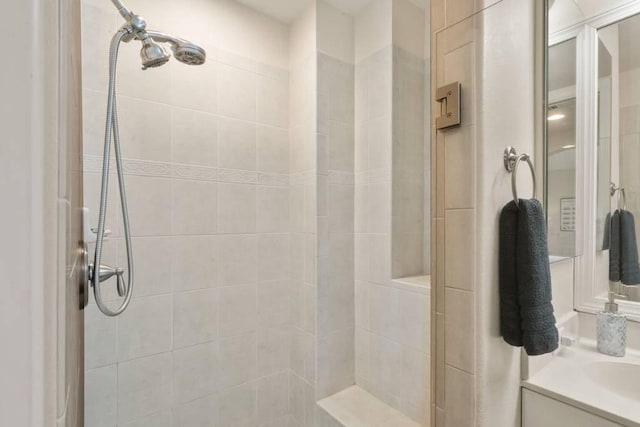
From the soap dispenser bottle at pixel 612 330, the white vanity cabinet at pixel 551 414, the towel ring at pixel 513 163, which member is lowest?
the white vanity cabinet at pixel 551 414

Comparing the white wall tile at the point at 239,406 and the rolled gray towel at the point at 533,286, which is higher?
the rolled gray towel at the point at 533,286

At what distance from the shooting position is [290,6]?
5.28ft

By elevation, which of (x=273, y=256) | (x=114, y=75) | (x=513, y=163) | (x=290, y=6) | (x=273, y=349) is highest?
(x=290, y=6)

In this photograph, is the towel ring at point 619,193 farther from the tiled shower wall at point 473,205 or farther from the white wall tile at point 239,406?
the white wall tile at point 239,406

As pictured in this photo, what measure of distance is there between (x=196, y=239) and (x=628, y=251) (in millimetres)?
1689

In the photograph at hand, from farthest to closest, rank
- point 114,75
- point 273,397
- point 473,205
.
Answer: point 273,397
point 114,75
point 473,205

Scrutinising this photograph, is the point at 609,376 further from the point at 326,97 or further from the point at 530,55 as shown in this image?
the point at 326,97

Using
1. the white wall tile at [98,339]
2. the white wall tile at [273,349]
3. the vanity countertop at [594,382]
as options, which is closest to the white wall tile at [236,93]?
the white wall tile at [98,339]

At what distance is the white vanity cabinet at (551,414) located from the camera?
0.86m

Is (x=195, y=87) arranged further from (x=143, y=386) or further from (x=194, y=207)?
(x=143, y=386)

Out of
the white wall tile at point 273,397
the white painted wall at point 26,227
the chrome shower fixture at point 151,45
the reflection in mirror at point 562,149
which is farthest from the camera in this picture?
the white wall tile at point 273,397

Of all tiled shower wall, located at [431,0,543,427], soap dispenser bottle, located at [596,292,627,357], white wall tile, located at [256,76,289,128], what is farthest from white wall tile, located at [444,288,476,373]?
white wall tile, located at [256,76,289,128]

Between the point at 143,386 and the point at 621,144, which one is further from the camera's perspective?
the point at 143,386

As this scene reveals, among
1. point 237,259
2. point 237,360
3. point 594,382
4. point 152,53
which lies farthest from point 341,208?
point 594,382
